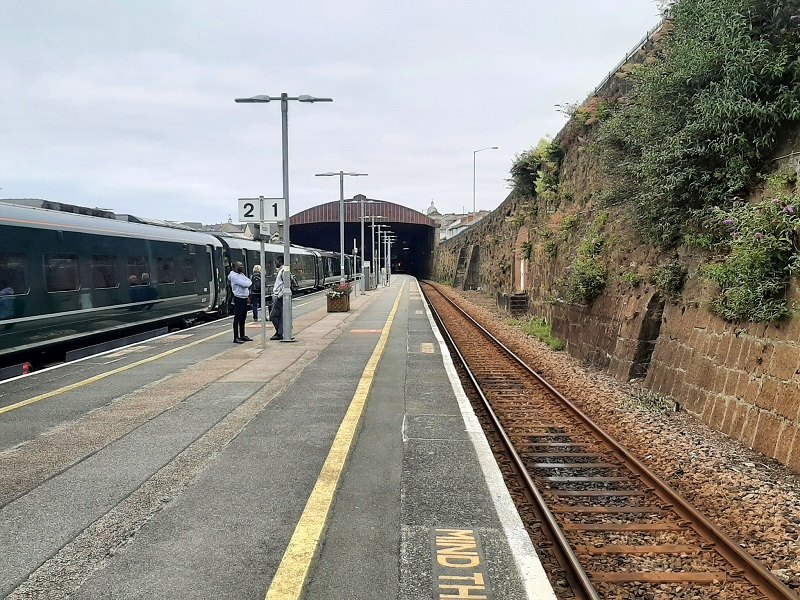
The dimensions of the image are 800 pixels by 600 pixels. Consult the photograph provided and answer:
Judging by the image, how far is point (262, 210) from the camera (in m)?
12.6

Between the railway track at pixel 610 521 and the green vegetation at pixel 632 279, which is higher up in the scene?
the green vegetation at pixel 632 279

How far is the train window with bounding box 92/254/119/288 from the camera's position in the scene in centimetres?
1285

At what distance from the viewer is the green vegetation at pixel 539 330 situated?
→ 15495 millimetres

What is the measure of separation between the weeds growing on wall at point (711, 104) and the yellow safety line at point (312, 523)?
243 inches

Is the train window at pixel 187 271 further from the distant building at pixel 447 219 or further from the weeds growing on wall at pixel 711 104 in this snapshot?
the distant building at pixel 447 219

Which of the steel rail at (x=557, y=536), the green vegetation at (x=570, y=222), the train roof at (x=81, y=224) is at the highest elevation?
the green vegetation at (x=570, y=222)

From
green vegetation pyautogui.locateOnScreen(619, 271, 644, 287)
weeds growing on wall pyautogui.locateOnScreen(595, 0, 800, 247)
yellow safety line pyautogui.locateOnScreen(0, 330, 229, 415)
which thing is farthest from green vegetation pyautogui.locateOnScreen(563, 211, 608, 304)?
yellow safety line pyautogui.locateOnScreen(0, 330, 229, 415)

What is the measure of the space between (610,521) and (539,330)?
13.8 metres

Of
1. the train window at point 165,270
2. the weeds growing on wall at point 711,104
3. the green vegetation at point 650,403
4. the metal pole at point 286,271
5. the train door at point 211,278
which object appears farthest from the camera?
the train door at point 211,278

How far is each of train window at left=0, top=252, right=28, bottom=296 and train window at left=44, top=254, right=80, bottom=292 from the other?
25.8 inches

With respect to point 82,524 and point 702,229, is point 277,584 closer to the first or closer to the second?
point 82,524

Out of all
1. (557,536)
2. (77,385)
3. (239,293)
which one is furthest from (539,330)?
(557,536)

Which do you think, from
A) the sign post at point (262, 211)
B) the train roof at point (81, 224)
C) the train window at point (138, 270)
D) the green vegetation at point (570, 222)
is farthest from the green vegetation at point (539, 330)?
the train roof at point (81, 224)

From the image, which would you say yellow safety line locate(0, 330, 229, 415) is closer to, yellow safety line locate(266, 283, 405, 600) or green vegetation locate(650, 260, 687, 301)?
yellow safety line locate(266, 283, 405, 600)
